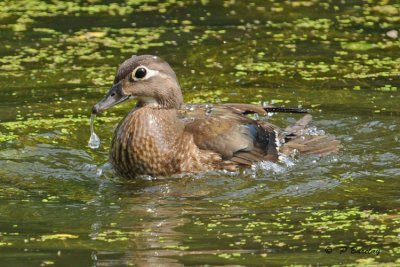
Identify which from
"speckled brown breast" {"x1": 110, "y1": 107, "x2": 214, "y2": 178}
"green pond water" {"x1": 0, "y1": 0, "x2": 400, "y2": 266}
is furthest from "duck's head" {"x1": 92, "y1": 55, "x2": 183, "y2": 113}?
"green pond water" {"x1": 0, "y1": 0, "x2": 400, "y2": 266}

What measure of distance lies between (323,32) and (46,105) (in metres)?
3.98

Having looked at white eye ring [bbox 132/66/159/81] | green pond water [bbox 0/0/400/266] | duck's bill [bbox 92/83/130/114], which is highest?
white eye ring [bbox 132/66/159/81]

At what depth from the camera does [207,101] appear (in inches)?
462

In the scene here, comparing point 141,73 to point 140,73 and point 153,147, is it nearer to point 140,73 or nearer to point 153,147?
point 140,73

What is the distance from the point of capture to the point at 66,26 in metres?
14.0

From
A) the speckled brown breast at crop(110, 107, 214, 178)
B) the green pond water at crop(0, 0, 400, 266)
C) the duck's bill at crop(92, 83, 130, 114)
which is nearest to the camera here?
the green pond water at crop(0, 0, 400, 266)

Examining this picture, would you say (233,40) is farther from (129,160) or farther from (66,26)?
(129,160)

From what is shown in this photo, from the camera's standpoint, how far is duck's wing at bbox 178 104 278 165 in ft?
31.6

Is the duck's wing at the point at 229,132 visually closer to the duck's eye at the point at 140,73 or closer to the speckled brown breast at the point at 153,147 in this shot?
the speckled brown breast at the point at 153,147

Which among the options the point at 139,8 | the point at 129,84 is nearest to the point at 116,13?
the point at 139,8

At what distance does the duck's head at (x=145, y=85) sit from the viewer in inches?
382

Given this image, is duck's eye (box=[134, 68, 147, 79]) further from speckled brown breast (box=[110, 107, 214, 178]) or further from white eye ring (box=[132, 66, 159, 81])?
speckled brown breast (box=[110, 107, 214, 178])

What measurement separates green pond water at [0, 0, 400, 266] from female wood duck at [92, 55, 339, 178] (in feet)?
0.54

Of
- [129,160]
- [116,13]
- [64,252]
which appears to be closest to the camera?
[64,252]
